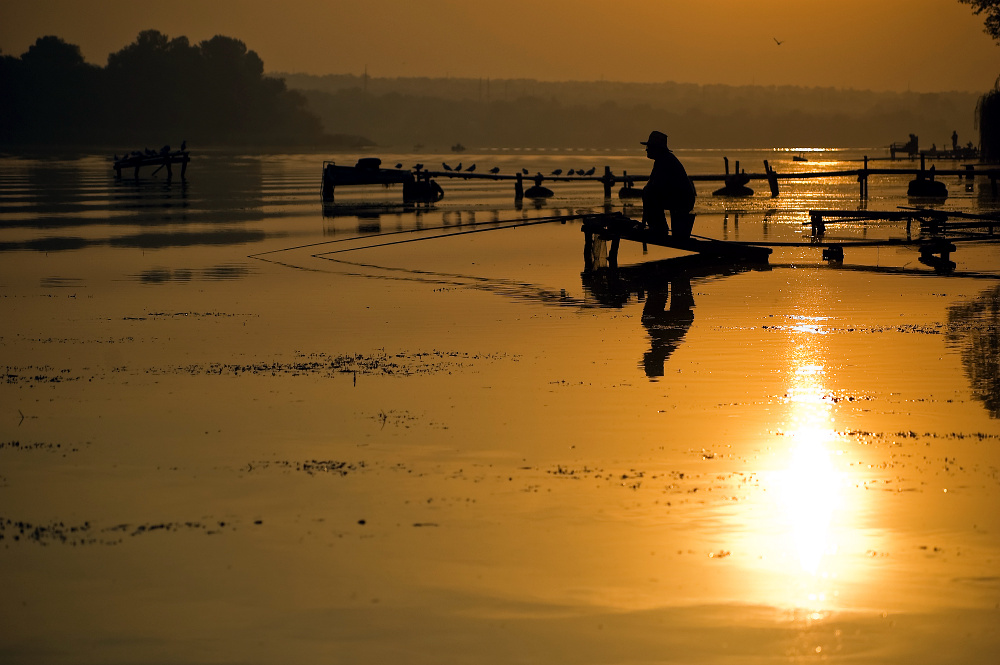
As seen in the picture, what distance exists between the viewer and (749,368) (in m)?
14.2

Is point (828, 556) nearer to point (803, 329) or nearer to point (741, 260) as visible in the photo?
point (803, 329)

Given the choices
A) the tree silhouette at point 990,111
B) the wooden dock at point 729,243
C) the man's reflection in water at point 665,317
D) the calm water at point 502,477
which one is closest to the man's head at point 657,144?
the wooden dock at point 729,243

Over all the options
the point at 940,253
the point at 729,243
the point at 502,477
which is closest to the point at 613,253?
the point at 729,243

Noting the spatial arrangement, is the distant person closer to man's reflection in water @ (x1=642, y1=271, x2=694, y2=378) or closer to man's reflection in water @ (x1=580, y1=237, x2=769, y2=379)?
man's reflection in water @ (x1=580, y1=237, x2=769, y2=379)

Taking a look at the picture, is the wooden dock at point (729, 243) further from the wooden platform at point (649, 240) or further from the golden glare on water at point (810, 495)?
the golden glare on water at point (810, 495)

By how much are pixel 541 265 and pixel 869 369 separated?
1424cm

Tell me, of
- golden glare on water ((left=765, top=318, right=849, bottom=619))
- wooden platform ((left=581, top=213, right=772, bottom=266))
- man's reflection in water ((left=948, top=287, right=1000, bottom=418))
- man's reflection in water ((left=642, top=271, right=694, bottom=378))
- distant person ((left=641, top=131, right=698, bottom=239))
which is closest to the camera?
golden glare on water ((left=765, top=318, right=849, bottom=619))

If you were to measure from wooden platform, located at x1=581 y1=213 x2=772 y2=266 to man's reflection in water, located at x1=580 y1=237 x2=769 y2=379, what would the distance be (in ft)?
0.83

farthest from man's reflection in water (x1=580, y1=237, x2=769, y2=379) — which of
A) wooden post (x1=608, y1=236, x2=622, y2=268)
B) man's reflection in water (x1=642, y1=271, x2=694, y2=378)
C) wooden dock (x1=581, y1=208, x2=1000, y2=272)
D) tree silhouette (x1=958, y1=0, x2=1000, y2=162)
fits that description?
tree silhouette (x1=958, y1=0, x2=1000, y2=162)

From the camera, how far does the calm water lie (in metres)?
6.75

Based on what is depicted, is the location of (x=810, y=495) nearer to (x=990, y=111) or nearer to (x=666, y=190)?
(x=666, y=190)

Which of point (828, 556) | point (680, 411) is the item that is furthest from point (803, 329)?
point (828, 556)

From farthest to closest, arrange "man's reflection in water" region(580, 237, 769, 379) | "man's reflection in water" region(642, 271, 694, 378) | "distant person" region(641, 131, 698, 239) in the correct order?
"distant person" region(641, 131, 698, 239), "man's reflection in water" region(580, 237, 769, 379), "man's reflection in water" region(642, 271, 694, 378)

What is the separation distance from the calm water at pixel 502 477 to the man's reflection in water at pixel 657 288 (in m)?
0.14
